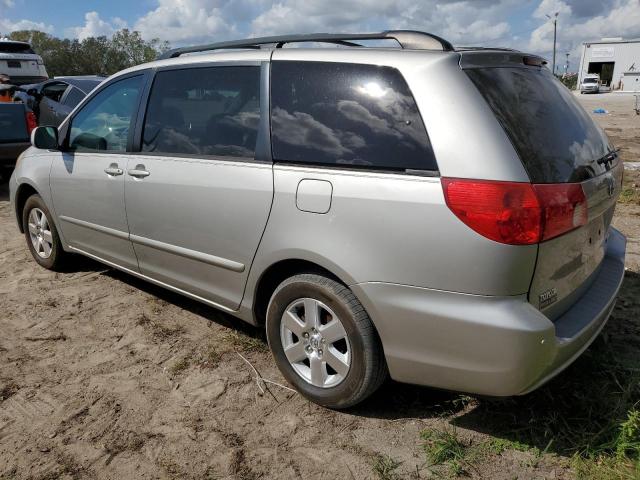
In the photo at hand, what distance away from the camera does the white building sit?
202 feet

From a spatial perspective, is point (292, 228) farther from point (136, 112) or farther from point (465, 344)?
point (136, 112)

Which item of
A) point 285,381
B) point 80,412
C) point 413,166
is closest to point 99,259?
point 80,412

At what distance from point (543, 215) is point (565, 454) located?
3.64 feet

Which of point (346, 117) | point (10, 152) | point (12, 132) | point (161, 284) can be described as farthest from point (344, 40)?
point (12, 132)

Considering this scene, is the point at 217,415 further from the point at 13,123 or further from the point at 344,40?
the point at 13,123

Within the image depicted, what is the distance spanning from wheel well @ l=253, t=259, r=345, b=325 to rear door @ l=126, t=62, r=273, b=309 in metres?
0.11

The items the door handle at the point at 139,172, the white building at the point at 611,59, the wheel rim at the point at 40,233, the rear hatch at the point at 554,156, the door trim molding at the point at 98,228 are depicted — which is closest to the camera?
the rear hatch at the point at 554,156

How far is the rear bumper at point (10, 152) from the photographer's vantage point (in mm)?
8172

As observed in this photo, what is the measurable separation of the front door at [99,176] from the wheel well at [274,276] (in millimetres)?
1248

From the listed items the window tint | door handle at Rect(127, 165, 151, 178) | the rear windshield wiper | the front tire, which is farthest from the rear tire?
the window tint

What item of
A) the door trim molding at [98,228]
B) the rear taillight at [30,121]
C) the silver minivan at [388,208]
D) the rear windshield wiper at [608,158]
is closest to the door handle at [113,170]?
the silver minivan at [388,208]

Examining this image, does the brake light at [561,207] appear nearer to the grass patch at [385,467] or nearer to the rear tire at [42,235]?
the grass patch at [385,467]

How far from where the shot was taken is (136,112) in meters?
3.77

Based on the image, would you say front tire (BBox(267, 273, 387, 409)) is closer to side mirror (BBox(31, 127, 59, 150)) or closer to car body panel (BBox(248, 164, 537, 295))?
car body panel (BBox(248, 164, 537, 295))
